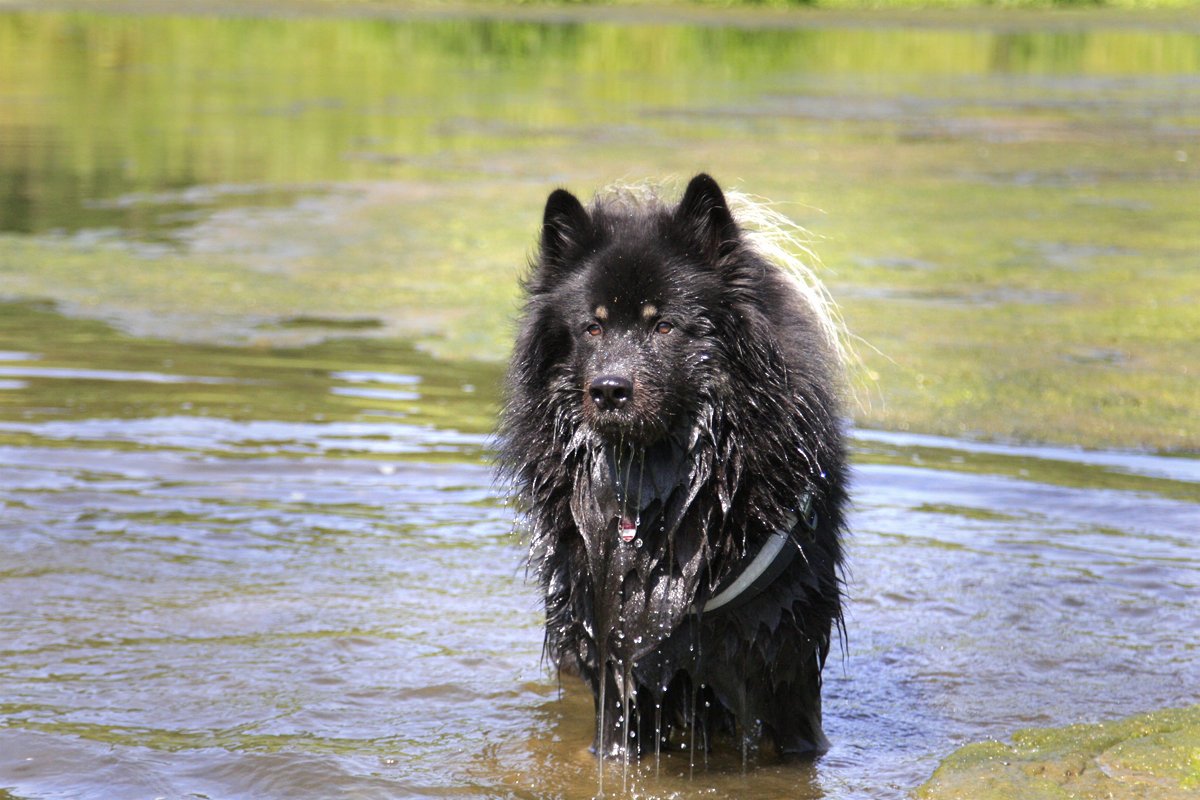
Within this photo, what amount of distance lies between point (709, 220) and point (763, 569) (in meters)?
0.97

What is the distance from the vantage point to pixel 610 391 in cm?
332

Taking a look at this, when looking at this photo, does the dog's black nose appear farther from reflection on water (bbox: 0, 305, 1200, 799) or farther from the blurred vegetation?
the blurred vegetation

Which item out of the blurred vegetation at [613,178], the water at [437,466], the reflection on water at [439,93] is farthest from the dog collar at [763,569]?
the reflection on water at [439,93]

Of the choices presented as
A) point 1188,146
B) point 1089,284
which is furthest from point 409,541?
point 1188,146

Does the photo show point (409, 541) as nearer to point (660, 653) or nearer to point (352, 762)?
point (352, 762)

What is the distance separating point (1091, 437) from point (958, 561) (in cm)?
178

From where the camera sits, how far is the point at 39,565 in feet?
16.7

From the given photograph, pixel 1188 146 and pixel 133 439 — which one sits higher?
pixel 1188 146

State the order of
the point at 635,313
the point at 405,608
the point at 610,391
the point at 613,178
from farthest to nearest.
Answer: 1. the point at 613,178
2. the point at 405,608
3. the point at 635,313
4. the point at 610,391

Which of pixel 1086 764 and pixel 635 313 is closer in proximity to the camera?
pixel 635 313

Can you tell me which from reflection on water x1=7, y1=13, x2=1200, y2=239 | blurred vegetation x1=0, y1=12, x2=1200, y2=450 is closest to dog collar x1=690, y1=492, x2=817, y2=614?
blurred vegetation x1=0, y1=12, x2=1200, y2=450

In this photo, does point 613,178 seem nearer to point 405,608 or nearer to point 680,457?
point 405,608

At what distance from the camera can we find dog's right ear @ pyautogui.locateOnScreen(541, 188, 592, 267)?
3.62 metres

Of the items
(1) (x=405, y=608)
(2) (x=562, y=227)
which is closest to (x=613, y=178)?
(1) (x=405, y=608)
